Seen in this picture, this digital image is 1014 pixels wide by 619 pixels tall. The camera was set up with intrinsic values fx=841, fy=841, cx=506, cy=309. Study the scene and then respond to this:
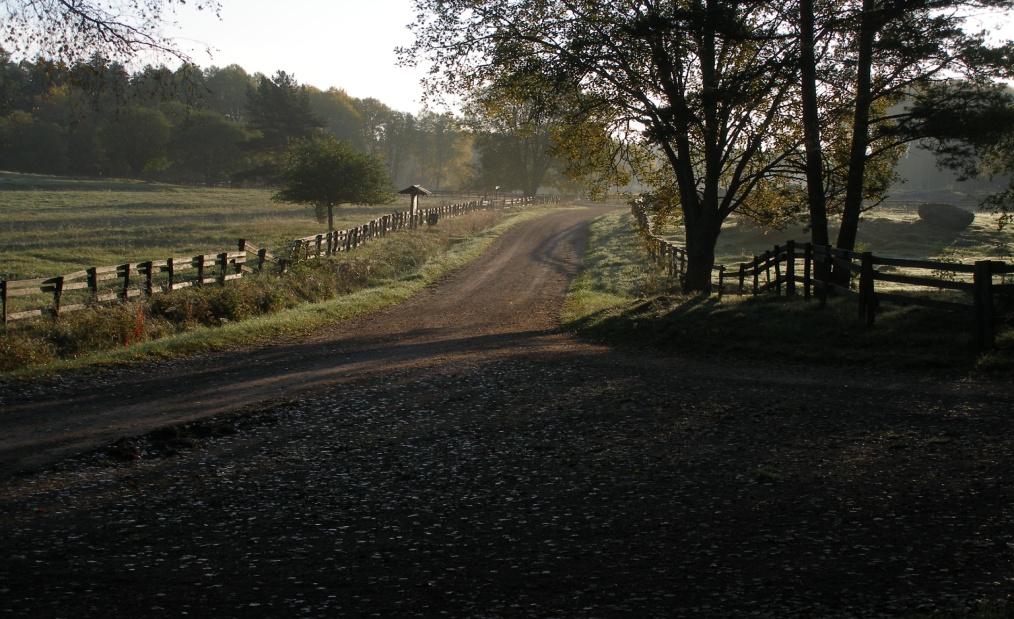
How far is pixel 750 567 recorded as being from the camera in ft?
18.3

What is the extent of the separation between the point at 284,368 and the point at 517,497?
8734mm

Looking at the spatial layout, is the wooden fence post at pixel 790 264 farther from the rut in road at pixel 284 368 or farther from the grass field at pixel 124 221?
the grass field at pixel 124 221

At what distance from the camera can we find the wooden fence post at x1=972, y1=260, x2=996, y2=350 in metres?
12.6

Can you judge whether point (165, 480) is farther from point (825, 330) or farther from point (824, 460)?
point (825, 330)

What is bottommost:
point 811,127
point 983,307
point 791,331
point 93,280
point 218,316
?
point 218,316

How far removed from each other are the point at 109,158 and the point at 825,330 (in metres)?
102

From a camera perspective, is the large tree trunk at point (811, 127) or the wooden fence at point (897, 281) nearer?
the wooden fence at point (897, 281)

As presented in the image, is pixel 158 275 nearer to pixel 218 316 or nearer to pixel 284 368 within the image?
pixel 218 316

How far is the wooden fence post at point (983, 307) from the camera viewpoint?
12.6 m

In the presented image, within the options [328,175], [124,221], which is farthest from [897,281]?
[124,221]

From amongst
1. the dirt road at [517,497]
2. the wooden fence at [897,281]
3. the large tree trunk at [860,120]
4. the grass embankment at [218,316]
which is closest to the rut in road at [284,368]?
the dirt road at [517,497]

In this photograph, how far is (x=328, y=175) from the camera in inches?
1981

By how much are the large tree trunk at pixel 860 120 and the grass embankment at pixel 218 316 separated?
13191mm

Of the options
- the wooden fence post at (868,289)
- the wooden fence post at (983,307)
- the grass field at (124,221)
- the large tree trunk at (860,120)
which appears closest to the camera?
the wooden fence post at (983,307)
